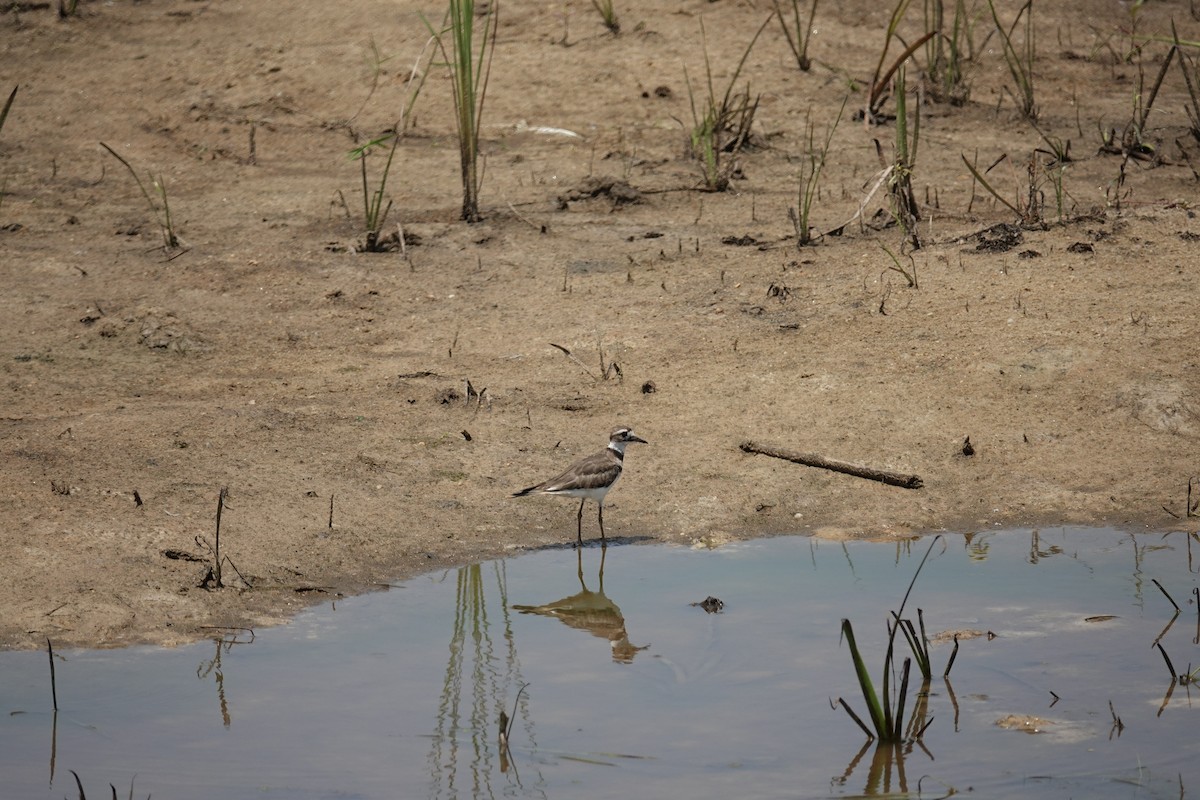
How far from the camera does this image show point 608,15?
42.7 ft

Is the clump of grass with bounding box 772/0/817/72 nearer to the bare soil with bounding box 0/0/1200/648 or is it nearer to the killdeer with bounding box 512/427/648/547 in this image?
the bare soil with bounding box 0/0/1200/648

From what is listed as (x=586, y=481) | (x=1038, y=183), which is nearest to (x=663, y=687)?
(x=586, y=481)

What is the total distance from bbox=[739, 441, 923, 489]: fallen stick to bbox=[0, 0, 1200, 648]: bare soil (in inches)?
2.0

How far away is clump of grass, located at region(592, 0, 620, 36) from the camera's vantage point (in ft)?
42.4

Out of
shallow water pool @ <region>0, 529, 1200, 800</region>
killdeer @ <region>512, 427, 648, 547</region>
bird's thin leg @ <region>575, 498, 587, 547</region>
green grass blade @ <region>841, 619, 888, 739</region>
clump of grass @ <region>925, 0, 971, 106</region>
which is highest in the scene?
clump of grass @ <region>925, 0, 971, 106</region>

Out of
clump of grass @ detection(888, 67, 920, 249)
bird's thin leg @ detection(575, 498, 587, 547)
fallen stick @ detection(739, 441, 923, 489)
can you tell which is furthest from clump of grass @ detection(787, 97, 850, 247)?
bird's thin leg @ detection(575, 498, 587, 547)

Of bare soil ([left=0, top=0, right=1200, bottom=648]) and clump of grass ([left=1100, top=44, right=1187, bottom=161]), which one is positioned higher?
clump of grass ([left=1100, top=44, right=1187, bottom=161])

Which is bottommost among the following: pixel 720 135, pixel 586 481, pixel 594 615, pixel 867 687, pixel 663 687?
pixel 594 615

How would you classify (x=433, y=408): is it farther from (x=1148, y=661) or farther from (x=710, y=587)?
(x=1148, y=661)

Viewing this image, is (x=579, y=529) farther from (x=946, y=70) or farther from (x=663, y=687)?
(x=946, y=70)

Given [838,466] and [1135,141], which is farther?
[1135,141]

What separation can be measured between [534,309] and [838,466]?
8.99 feet

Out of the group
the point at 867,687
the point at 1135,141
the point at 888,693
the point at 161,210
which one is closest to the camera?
the point at 867,687

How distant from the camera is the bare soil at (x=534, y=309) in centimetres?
677
